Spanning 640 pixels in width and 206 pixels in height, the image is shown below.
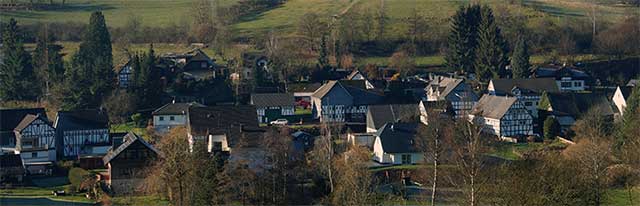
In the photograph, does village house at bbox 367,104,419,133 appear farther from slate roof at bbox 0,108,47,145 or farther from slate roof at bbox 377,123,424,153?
slate roof at bbox 0,108,47,145

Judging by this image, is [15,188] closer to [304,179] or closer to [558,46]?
[304,179]

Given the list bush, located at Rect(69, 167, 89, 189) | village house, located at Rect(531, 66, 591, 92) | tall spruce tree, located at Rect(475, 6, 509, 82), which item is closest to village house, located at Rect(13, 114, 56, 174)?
bush, located at Rect(69, 167, 89, 189)

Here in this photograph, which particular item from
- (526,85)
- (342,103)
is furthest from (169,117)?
(526,85)

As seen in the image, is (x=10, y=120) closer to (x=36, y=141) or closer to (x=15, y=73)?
(x=36, y=141)

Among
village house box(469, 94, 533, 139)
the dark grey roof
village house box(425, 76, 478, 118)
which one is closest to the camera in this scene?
village house box(469, 94, 533, 139)

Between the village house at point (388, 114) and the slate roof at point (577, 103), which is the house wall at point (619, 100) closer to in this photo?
the slate roof at point (577, 103)

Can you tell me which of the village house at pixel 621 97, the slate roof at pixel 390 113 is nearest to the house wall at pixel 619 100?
the village house at pixel 621 97

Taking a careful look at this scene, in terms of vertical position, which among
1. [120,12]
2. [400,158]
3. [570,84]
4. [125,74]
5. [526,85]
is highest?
[120,12]

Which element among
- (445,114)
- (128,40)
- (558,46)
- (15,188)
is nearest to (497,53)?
(558,46)
